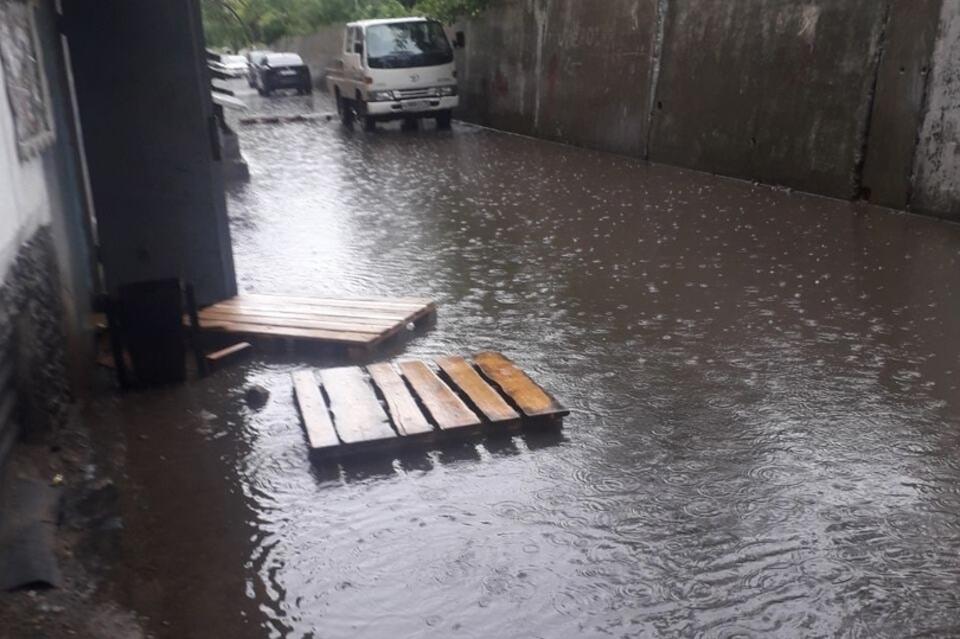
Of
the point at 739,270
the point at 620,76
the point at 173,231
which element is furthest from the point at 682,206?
the point at 173,231

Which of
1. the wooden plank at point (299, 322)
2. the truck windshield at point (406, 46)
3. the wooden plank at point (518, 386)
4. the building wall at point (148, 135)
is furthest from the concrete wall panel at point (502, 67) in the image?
the wooden plank at point (518, 386)

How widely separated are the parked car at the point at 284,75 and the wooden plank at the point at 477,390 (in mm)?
30792

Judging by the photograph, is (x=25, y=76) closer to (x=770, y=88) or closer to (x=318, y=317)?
(x=318, y=317)

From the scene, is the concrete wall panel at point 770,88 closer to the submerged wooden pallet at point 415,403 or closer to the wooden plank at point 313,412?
the submerged wooden pallet at point 415,403

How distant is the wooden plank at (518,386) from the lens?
4621 millimetres

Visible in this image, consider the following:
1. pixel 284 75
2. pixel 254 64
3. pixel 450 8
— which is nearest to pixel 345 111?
pixel 450 8

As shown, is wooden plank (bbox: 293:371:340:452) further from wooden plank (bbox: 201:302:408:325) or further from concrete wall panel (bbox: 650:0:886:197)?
concrete wall panel (bbox: 650:0:886:197)

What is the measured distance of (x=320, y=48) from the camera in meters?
38.9

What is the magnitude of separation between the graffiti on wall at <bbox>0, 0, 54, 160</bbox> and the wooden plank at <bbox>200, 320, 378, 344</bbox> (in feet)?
5.02

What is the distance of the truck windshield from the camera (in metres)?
18.5

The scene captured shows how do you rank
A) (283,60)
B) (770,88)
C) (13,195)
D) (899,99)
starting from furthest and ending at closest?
(283,60) < (770,88) < (899,99) < (13,195)

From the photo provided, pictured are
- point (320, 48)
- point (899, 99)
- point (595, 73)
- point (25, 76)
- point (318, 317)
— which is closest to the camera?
point (25, 76)

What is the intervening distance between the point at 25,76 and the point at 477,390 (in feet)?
9.69

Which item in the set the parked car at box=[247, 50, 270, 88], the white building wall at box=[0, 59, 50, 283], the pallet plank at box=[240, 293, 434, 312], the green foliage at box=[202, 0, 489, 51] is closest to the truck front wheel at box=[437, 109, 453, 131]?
the green foliage at box=[202, 0, 489, 51]
